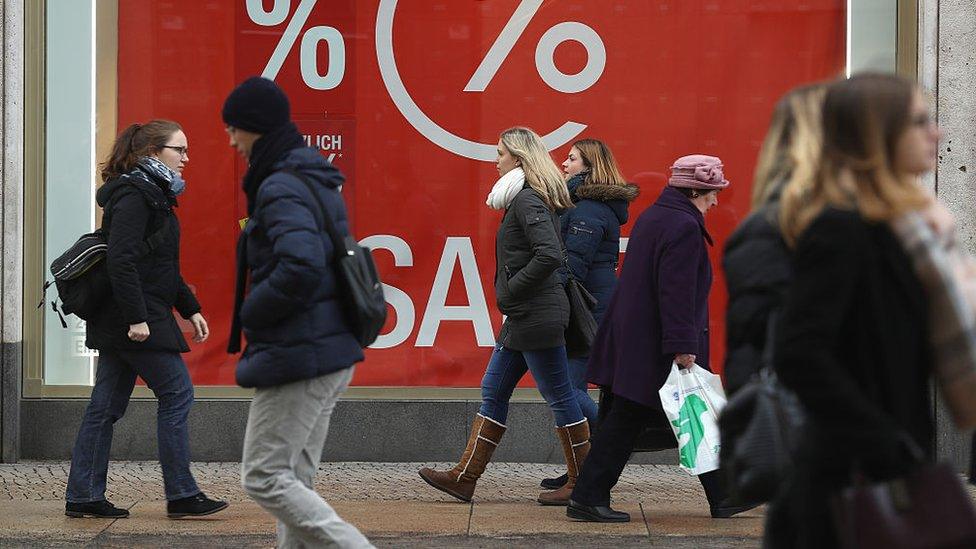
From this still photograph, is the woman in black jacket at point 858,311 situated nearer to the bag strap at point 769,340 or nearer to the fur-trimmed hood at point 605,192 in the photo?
the bag strap at point 769,340

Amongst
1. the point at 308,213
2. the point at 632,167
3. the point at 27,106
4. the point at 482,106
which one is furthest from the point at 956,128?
the point at 27,106

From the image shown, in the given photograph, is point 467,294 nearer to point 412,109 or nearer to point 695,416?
point 412,109

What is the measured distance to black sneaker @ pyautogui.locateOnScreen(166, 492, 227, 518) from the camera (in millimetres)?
6719

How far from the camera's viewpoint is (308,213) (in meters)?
4.79

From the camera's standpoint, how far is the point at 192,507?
673 cm

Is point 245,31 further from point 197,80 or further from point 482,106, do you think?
point 482,106

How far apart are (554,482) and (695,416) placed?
154 centimetres

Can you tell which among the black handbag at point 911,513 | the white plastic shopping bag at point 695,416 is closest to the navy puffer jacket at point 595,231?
the white plastic shopping bag at point 695,416

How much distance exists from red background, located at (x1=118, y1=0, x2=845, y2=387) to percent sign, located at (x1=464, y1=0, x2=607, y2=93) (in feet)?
0.13

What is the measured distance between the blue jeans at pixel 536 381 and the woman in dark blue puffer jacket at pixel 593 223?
13.5 inches

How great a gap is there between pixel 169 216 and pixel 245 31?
248 cm

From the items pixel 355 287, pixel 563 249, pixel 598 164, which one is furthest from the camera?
pixel 598 164

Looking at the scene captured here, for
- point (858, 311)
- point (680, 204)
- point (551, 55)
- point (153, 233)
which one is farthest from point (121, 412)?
point (858, 311)

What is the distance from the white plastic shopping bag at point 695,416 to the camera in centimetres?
627
